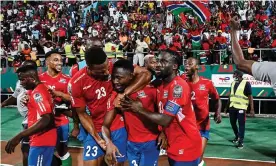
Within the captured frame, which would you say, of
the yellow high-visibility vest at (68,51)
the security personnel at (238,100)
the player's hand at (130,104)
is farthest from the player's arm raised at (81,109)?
the yellow high-visibility vest at (68,51)

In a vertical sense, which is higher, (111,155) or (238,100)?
(111,155)

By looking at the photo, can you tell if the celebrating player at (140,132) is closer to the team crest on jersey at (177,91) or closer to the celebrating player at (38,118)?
the team crest on jersey at (177,91)

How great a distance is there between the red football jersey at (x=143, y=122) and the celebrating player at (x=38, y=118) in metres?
0.92

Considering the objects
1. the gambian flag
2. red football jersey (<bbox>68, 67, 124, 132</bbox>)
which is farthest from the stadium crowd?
red football jersey (<bbox>68, 67, 124, 132</bbox>)

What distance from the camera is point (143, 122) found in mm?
5113

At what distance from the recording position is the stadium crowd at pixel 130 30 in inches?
656

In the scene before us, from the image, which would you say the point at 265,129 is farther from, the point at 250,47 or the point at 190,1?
the point at 190,1

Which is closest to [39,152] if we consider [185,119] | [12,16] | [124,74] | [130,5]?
[124,74]

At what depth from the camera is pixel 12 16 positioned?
31.5 metres

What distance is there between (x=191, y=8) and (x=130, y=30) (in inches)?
142

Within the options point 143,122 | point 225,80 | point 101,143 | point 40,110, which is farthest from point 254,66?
point 225,80

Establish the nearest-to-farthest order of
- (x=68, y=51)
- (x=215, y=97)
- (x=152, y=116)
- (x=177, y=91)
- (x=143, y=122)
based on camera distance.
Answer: (x=152, y=116)
(x=177, y=91)
(x=143, y=122)
(x=215, y=97)
(x=68, y=51)

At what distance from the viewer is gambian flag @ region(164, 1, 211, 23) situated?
21.1 metres

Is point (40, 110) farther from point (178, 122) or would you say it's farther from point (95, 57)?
point (178, 122)
